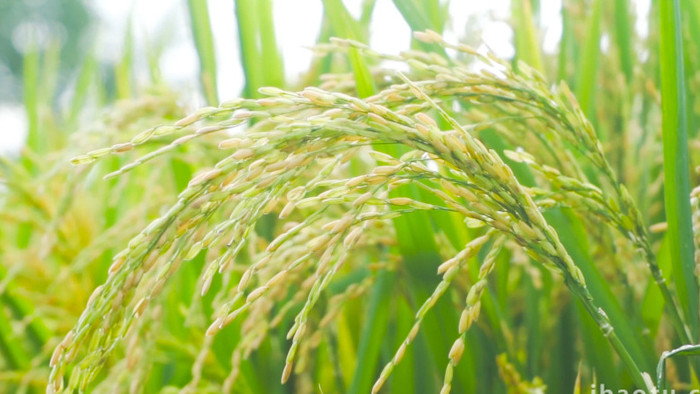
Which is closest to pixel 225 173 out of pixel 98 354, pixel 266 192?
pixel 266 192

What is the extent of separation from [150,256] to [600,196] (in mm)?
335

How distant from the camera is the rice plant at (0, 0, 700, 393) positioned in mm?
448

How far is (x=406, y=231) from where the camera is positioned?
67 cm

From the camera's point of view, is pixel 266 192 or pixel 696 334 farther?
pixel 696 334

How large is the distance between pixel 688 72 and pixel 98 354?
0.74 metres

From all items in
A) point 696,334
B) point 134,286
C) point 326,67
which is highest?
point 326,67

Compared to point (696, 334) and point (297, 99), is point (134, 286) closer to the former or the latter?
point (297, 99)

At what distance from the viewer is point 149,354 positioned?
68 cm

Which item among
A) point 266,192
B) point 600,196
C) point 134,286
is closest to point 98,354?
point 134,286

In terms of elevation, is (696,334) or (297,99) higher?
(297,99)

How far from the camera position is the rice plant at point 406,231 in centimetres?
45

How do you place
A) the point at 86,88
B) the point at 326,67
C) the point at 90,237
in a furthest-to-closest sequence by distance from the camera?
the point at 86,88 → the point at 90,237 → the point at 326,67

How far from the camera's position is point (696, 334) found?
1.81 feet

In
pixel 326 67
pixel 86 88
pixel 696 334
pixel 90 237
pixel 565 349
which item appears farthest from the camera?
pixel 86 88
